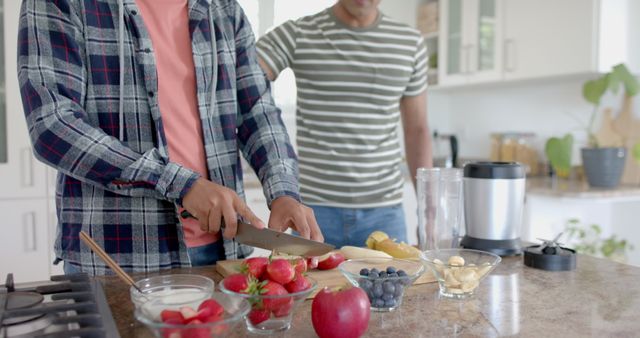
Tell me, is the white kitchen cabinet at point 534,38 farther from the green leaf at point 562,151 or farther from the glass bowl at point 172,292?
the glass bowl at point 172,292

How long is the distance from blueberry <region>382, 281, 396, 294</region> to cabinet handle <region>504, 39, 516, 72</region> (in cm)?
236

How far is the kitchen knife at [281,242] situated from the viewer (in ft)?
3.41

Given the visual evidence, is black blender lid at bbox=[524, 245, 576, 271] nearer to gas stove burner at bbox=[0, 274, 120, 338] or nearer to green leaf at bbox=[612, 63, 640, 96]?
gas stove burner at bbox=[0, 274, 120, 338]

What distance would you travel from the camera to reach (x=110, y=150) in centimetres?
108

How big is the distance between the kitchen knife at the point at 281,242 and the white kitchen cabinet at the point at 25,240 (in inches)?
74.2

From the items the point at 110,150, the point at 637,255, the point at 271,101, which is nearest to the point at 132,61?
the point at 110,150

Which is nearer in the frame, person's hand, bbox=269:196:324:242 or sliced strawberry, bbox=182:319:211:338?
sliced strawberry, bbox=182:319:211:338

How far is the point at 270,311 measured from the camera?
818 millimetres

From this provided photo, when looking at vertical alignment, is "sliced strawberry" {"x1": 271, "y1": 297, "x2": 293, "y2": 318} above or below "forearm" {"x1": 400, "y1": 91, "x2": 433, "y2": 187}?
below

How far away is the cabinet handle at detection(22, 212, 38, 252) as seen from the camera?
2615mm

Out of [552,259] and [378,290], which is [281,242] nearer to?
[378,290]

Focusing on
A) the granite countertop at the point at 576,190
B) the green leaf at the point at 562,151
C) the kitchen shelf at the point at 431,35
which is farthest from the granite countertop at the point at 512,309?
the kitchen shelf at the point at 431,35

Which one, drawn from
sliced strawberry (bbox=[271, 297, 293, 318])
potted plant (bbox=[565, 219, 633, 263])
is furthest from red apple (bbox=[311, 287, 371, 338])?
potted plant (bbox=[565, 219, 633, 263])

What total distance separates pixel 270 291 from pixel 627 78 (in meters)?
2.32
